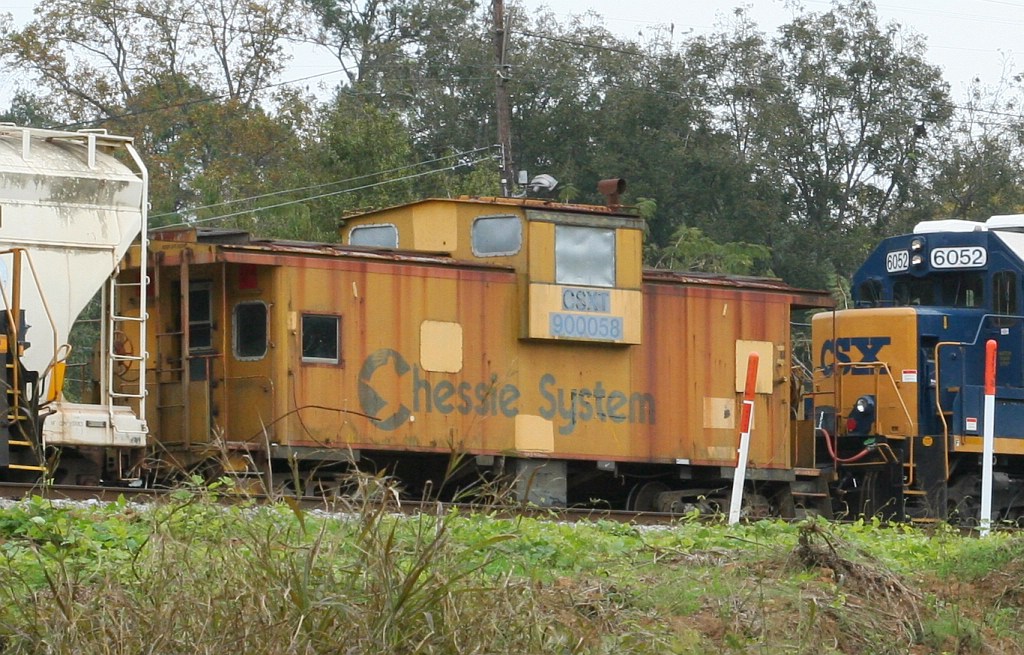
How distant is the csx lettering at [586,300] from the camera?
16.1 m

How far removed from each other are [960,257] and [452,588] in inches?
522

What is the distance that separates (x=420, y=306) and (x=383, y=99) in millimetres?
31516

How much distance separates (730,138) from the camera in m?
44.1

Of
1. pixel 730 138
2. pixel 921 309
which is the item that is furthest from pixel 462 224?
pixel 730 138

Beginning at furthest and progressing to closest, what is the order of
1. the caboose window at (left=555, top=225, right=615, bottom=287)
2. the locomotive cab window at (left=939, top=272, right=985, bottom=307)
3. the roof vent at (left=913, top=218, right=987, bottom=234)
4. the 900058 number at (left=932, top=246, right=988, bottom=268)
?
the roof vent at (left=913, top=218, right=987, bottom=234)
the locomotive cab window at (left=939, top=272, right=985, bottom=307)
the 900058 number at (left=932, top=246, right=988, bottom=268)
the caboose window at (left=555, top=225, right=615, bottom=287)

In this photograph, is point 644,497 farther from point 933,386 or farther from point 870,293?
point 870,293

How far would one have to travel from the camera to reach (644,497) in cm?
1717

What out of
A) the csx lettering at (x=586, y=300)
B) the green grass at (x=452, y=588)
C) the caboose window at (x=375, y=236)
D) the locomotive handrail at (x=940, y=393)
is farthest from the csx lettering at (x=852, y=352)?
the green grass at (x=452, y=588)

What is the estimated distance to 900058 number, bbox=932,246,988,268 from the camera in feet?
61.0

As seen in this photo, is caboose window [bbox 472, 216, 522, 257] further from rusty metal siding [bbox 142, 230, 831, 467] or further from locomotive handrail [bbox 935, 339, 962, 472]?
locomotive handrail [bbox 935, 339, 962, 472]

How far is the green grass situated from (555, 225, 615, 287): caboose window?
6220 millimetres

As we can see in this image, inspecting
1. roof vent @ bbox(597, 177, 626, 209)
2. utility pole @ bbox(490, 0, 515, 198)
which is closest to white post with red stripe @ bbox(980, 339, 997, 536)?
roof vent @ bbox(597, 177, 626, 209)

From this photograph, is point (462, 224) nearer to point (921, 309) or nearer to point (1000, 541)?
point (921, 309)

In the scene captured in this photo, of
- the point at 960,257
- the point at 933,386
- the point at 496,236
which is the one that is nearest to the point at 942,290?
the point at 960,257
